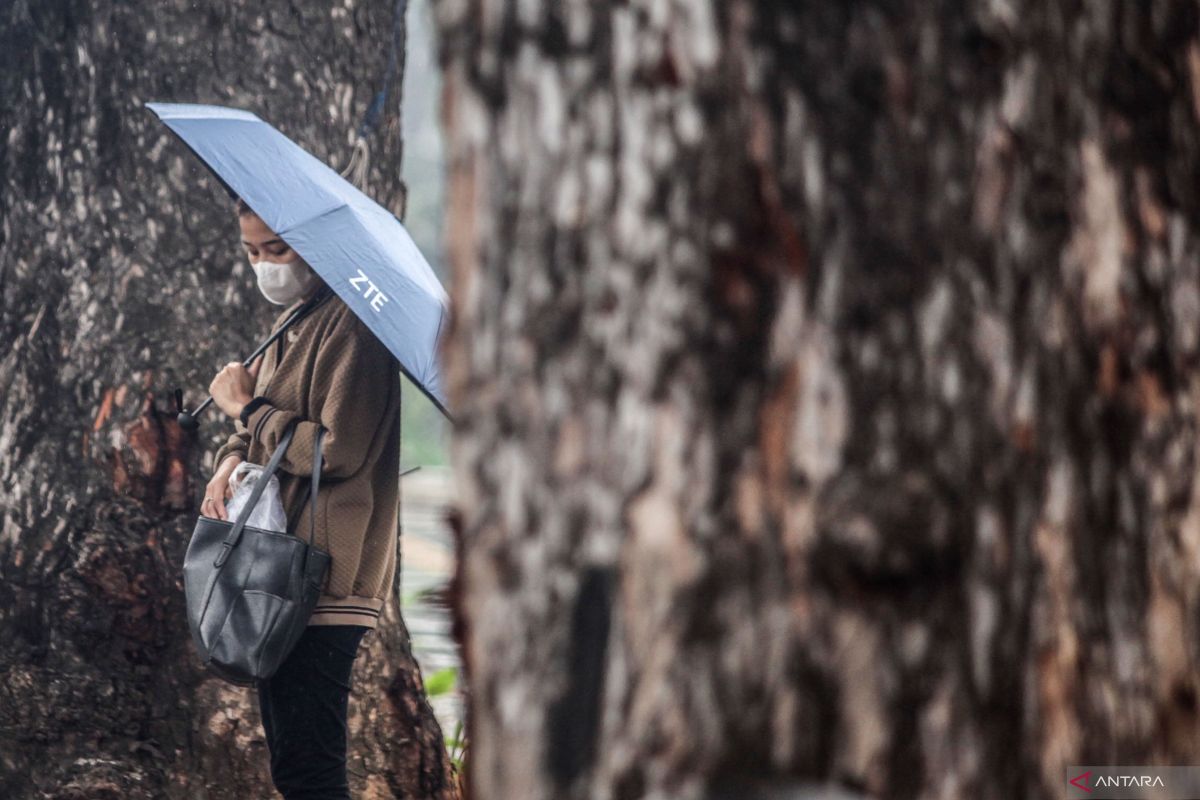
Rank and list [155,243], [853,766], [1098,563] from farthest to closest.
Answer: [155,243]
[1098,563]
[853,766]

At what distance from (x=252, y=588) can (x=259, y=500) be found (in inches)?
8.3

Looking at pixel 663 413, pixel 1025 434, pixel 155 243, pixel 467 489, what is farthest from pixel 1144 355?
pixel 155 243

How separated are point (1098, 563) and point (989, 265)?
372 mm

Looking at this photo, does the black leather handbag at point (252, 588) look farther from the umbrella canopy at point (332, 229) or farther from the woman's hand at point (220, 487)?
the umbrella canopy at point (332, 229)

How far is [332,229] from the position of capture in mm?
3430

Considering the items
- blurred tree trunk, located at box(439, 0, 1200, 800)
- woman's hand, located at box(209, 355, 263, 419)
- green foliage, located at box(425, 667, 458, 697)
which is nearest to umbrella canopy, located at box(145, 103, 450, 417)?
woman's hand, located at box(209, 355, 263, 419)

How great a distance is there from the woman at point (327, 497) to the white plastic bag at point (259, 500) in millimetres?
34

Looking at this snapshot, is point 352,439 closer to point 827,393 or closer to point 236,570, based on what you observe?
point 236,570

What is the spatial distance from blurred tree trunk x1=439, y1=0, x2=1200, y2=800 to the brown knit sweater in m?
1.80

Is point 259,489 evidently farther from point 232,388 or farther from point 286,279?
point 286,279

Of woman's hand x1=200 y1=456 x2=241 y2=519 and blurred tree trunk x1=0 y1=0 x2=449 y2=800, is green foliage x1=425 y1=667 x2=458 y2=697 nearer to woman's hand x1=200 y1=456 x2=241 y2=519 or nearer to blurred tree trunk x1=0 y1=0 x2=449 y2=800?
blurred tree trunk x1=0 y1=0 x2=449 y2=800

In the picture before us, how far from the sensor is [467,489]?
1.61 m

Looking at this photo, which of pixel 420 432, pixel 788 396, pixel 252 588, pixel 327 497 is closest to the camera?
pixel 788 396

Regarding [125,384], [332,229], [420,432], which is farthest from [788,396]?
[420,432]
